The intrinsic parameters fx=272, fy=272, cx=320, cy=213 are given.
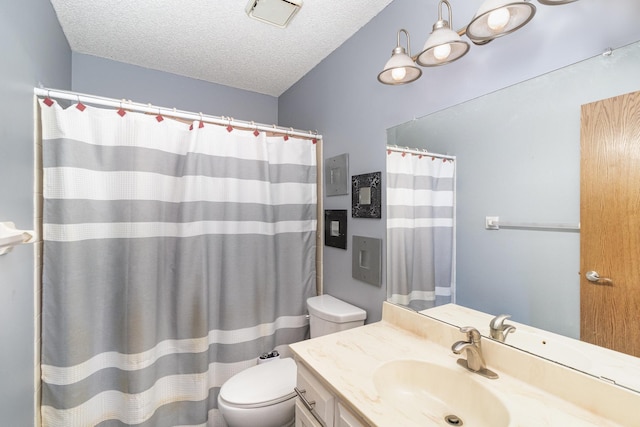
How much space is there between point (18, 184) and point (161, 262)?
654mm

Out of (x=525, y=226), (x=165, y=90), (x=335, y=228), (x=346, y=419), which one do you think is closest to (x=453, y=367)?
(x=346, y=419)

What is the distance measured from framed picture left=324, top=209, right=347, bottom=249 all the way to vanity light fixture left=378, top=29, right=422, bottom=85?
818mm

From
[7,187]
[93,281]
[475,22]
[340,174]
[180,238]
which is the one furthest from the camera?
[340,174]

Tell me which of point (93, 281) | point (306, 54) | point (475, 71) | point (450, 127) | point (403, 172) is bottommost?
point (93, 281)

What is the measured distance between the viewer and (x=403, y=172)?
134cm

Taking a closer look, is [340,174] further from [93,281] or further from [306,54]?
[93,281]

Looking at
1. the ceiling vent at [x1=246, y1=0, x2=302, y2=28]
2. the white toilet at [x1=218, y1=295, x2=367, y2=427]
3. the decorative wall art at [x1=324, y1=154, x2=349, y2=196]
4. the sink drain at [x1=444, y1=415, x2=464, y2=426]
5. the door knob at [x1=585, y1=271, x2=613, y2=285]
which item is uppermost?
the ceiling vent at [x1=246, y1=0, x2=302, y2=28]

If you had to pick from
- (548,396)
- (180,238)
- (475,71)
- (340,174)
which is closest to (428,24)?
(475,71)

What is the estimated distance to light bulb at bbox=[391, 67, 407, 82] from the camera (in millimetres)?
1117

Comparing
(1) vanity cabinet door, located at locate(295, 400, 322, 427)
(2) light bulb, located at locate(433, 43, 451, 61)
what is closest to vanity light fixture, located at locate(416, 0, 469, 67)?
(2) light bulb, located at locate(433, 43, 451, 61)

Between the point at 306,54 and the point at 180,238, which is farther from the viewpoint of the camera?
the point at 306,54

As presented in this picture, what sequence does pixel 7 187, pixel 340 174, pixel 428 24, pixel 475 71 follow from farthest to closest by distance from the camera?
pixel 340 174 < pixel 428 24 < pixel 475 71 < pixel 7 187

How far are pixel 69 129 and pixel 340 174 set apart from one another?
140 cm

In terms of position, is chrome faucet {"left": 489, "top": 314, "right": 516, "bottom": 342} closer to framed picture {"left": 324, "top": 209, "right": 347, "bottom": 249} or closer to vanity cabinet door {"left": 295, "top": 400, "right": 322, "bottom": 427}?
vanity cabinet door {"left": 295, "top": 400, "right": 322, "bottom": 427}
